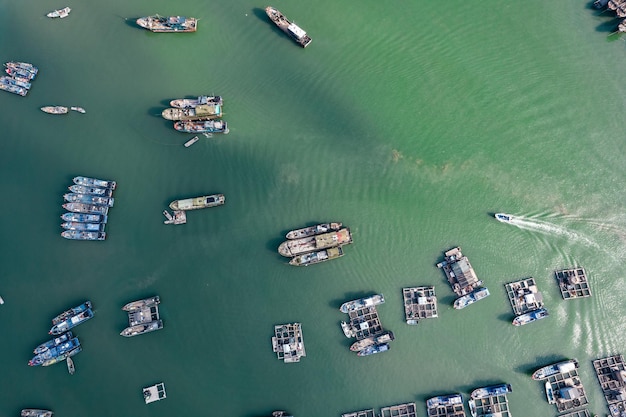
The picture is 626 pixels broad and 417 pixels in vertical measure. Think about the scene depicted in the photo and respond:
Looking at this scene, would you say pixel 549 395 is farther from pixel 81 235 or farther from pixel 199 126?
pixel 81 235

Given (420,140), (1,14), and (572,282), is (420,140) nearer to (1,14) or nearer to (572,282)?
(572,282)

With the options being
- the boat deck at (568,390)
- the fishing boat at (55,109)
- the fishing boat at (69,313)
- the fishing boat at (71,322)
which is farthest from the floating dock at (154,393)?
the boat deck at (568,390)

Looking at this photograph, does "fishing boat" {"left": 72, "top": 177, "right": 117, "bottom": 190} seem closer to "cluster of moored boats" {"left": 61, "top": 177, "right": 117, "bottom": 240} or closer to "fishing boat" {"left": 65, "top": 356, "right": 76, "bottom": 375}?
"cluster of moored boats" {"left": 61, "top": 177, "right": 117, "bottom": 240}

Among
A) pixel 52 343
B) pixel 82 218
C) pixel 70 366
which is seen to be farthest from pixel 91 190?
pixel 70 366

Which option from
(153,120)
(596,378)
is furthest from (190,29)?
(596,378)

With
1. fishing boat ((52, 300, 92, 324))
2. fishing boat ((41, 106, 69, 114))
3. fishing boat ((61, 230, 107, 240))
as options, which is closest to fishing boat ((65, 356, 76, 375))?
fishing boat ((52, 300, 92, 324))

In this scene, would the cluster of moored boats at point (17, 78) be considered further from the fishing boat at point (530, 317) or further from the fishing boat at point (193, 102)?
the fishing boat at point (530, 317)
